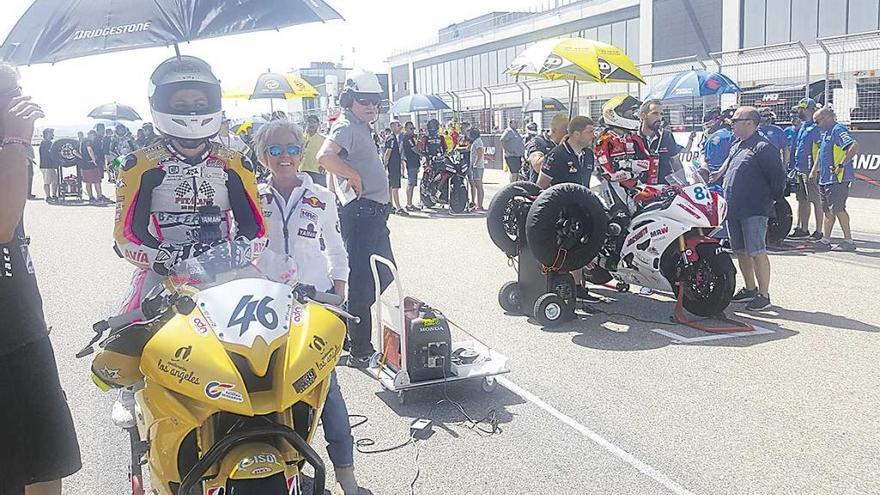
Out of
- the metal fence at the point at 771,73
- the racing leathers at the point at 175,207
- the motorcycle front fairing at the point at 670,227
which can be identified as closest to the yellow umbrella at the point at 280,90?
the metal fence at the point at 771,73

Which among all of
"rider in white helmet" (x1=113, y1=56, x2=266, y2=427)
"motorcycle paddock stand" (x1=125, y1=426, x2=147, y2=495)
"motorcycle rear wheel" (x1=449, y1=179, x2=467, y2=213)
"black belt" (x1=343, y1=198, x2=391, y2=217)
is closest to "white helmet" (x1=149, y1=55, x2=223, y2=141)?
"rider in white helmet" (x1=113, y1=56, x2=266, y2=427)

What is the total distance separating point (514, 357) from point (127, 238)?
3640 millimetres

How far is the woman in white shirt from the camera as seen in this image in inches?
169

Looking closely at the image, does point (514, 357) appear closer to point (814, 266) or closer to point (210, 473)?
point (210, 473)

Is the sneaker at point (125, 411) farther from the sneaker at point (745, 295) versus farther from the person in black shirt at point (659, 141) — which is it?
the sneaker at point (745, 295)

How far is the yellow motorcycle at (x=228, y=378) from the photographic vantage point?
2.39 metres

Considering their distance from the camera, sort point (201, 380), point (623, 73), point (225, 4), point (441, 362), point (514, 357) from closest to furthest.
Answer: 1. point (201, 380)
2. point (225, 4)
3. point (441, 362)
4. point (514, 357)
5. point (623, 73)

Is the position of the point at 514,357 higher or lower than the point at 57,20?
lower

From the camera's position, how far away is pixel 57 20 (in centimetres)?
434

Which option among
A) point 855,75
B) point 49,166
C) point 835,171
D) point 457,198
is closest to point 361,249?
A: point 835,171

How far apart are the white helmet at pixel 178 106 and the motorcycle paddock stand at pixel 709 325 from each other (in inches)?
195

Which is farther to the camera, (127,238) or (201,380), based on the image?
(127,238)

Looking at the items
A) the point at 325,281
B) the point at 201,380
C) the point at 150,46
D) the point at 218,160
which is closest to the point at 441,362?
the point at 325,281

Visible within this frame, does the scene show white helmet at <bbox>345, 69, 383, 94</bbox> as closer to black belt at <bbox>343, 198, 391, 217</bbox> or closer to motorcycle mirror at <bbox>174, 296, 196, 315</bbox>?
black belt at <bbox>343, 198, 391, 217</bbox>
